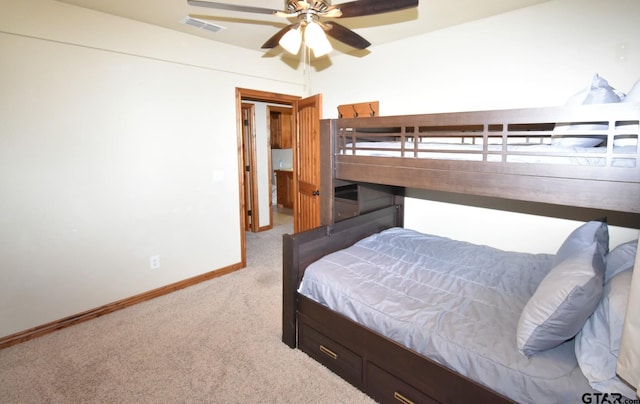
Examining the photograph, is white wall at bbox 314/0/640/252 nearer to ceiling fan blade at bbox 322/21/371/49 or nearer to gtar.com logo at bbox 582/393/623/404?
ceiling fan blade at bbox 322/21/371/49

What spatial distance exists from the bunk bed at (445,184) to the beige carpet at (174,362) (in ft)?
0.67

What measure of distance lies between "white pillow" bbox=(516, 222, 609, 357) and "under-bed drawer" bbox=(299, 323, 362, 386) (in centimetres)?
90

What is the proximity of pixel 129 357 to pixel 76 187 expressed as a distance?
4.50 feet

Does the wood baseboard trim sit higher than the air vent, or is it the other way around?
the air vent

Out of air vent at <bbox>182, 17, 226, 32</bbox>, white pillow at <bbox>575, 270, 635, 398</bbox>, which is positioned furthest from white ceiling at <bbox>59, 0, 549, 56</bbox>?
white pillow at <bbox>575, 270, 635, 398</bbox>

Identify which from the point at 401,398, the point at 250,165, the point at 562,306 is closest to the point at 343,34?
the point at 562,306

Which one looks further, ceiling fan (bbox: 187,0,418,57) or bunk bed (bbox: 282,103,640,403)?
ceiling fan (bbox: 187,0,418,57)

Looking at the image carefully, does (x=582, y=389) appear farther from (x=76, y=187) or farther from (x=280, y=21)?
(x=76, y=187)

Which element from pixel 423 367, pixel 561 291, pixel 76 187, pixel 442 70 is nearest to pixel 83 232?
pixel 76 187

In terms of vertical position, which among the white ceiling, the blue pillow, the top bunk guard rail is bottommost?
the blue pillow

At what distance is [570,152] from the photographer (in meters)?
1.41

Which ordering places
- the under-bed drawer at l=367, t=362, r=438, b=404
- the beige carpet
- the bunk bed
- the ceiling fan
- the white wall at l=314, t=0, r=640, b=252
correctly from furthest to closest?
the white wall at l=314, t=0, r=640, b=252 → the beige carpet → the ceiling fan → the under-bed drawer at l=367, t=362, r=438, b=404 → the bunk bed

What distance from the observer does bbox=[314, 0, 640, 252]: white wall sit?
2.15m

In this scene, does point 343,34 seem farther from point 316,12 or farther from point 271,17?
point 271,17
